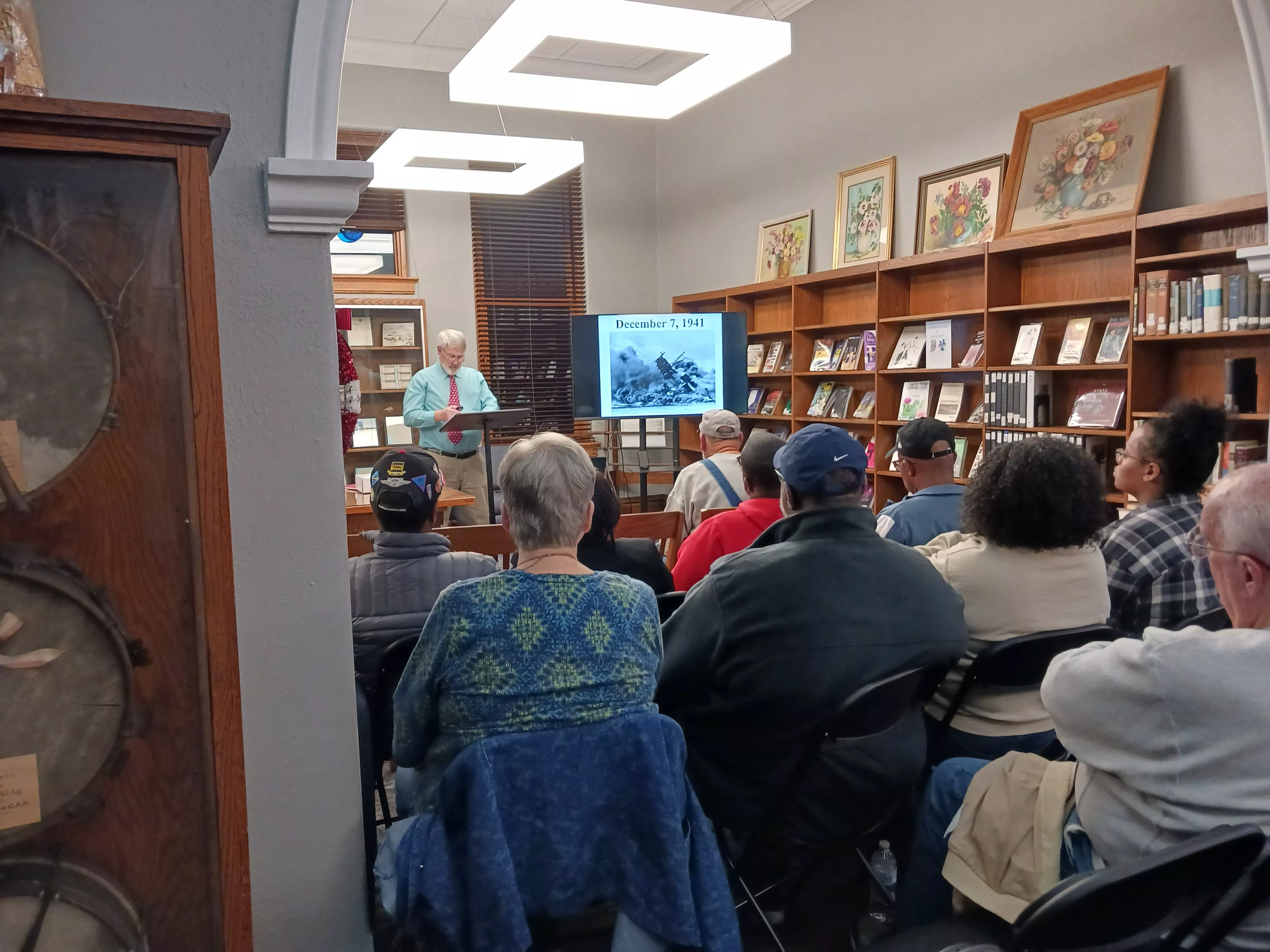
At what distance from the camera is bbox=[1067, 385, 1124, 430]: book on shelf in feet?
13.5

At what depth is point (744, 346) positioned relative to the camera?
5.91 m

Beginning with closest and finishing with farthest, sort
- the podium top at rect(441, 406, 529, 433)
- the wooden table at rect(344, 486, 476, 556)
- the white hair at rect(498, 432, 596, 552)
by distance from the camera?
the white hair at rect(498, 432, 596, 552) < the podium top at rect(441, 406, 529, 433) < the wooden table at rect(344, 486, 476, 556)

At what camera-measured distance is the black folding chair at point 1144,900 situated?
1.03 meters

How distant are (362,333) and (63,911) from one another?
18.8ft

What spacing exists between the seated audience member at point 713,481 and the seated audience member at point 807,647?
169cm

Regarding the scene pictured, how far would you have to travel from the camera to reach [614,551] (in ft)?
8.54

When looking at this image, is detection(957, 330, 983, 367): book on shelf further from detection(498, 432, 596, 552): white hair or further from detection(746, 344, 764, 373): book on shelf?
detection(498, 432, 596, 552): white hair

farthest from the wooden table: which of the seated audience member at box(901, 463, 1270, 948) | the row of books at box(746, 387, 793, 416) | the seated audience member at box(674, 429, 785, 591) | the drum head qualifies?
the seated audience member at box(901, 463, 1270, 948)

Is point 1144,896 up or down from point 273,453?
down

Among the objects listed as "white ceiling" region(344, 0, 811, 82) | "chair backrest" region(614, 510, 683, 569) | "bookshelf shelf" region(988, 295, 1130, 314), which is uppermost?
"white ceiling" region(344, 0, 811, 82)

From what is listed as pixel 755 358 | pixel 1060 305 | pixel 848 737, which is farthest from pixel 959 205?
pixel 848 737

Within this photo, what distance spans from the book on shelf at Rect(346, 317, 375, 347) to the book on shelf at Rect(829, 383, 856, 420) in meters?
3.26

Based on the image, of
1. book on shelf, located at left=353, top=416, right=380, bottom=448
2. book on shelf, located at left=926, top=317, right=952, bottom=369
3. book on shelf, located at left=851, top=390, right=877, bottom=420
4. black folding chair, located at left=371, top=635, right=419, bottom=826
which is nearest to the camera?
black folding chair, located at left=371, top=635, right=419, bottom=826

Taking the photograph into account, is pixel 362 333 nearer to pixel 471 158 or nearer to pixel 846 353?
pixel 471 158
